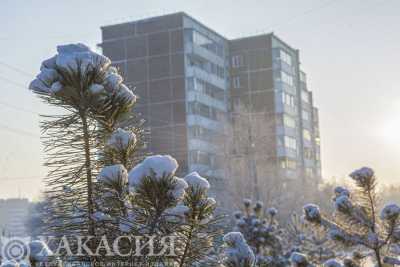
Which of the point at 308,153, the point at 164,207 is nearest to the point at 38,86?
the point at 164,207

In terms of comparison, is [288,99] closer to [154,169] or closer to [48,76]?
[48,76]

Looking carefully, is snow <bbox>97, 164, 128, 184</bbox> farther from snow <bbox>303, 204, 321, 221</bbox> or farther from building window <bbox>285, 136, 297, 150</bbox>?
building window <bbox>285, 136, 297, 150</bbox>

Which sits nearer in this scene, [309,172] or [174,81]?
[174,81]

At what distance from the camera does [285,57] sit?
196ft

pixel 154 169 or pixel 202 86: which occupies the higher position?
pixel 202 86

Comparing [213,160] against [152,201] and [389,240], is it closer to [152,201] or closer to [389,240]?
[389,240]

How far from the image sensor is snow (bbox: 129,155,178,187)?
214 cm

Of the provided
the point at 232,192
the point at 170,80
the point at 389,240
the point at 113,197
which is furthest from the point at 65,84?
the point at 170,80

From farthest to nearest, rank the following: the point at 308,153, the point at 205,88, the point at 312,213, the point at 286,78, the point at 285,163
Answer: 1. the point at 308,153
2. the point at 286,78
3. the point at 285,163
4. the point at 205,88
5. the point at 312,213

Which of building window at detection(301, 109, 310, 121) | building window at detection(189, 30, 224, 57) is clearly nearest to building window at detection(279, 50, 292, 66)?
building window at detection(189, 30, 224, 57)

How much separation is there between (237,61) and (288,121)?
736cm

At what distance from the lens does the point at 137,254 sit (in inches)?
90.7

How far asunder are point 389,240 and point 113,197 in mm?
3772

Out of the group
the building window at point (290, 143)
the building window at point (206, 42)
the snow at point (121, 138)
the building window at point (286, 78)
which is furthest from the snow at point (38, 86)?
the building window at point (286, 78)
